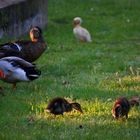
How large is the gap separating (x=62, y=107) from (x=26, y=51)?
3.47m

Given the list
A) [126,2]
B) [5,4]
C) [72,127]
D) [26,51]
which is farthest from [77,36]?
[72,127]

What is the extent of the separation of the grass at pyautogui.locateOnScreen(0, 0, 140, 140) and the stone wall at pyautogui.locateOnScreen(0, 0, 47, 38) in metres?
0.67

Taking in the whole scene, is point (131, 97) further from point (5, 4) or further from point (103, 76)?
point (5, 4)

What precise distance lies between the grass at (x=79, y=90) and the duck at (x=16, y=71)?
0.20m

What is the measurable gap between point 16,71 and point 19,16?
7.20 meters

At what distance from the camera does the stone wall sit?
632 inches

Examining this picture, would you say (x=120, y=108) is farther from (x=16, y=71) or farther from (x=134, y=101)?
(x=16, y=71)

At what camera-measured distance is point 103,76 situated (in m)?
11.5

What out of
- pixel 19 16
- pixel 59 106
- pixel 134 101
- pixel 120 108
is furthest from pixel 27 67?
pixel 19 16

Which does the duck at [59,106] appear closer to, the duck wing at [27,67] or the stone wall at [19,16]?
the duck wing at [27,67]

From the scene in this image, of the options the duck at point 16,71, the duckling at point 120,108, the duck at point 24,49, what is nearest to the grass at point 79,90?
the duckling at point 120,108

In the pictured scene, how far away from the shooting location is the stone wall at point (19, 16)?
16047mm

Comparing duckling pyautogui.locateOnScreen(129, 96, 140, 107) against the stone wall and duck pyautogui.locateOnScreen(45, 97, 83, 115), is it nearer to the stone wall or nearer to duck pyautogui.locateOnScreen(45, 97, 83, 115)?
duck pyautogui.locateOnScreen(45, 97, 83, 115)

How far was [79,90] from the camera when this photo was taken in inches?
402
